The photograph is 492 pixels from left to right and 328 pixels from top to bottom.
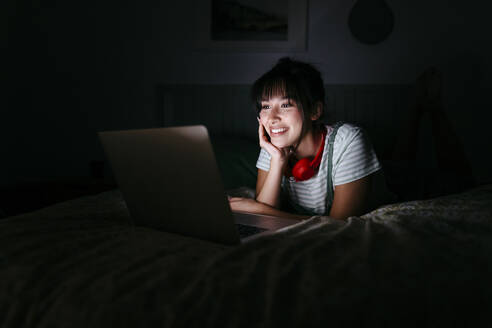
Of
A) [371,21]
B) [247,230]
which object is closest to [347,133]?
[247,230]

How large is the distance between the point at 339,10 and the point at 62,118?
7.56ft

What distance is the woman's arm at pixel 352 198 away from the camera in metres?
1.05

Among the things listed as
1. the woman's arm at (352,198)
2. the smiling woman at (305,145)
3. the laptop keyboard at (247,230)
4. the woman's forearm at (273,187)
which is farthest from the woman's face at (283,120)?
the laptop keyboard at (247,230)

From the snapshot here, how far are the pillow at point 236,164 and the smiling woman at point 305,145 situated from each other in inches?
16.7

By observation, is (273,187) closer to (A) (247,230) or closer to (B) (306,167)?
(B) (306,167)

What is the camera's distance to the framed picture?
2.38 m

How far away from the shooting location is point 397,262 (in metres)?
0.55

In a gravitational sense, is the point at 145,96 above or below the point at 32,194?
above

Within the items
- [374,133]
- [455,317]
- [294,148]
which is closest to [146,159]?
[455,317]

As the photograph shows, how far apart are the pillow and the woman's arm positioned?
27.3 inches

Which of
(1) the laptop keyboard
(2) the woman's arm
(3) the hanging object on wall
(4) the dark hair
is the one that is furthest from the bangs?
(3) the hanging object on wall

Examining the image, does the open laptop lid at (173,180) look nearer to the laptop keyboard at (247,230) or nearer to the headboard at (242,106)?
the laptop keyboard at (247,230)

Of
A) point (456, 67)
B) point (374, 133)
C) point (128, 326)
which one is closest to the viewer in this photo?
point (128, 326)

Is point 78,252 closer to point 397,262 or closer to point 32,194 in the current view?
point 397,262
